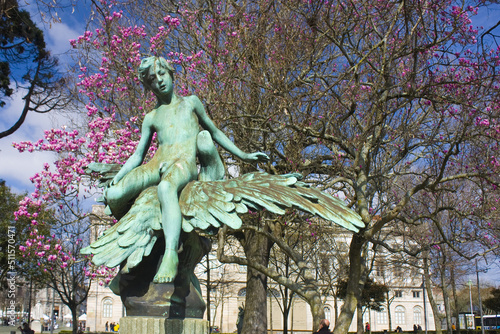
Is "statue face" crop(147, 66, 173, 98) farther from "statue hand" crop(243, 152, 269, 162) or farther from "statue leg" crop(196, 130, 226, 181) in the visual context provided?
"statue hand" crop(243, 152, 269, 162)

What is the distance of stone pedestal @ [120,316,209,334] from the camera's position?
145 inches

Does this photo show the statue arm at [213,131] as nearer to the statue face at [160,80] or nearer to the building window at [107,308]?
the statue face at [160,80]

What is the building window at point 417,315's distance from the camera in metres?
47.4

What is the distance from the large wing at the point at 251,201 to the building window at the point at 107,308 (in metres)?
42.9

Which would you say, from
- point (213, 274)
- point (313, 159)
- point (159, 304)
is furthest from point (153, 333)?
point (213, 274)

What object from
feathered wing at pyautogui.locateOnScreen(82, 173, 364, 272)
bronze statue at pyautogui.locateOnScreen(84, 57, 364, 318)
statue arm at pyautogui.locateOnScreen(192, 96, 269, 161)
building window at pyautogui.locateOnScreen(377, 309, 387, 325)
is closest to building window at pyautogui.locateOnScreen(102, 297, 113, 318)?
building window at pyautogui.locateOnScreen(377, 309, 387, 325)

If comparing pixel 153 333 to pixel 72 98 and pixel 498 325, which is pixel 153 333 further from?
pixel 498 325

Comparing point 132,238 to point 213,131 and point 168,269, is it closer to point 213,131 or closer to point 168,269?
point 168,269

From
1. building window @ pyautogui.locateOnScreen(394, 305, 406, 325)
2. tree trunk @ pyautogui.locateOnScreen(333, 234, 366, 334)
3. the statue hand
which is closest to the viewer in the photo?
the statue hand

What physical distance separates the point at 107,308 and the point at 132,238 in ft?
141

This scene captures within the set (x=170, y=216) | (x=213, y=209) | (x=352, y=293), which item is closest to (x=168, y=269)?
(x=170, y=216)

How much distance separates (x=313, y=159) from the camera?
12.4 metres

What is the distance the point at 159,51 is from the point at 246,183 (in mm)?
8999

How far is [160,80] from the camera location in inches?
173
